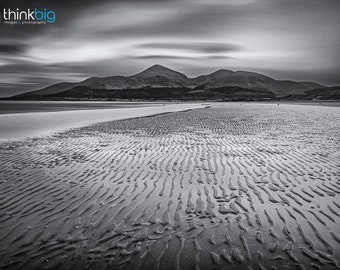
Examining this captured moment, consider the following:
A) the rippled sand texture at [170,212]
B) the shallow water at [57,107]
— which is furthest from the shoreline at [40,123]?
the shallow water at [57,107]

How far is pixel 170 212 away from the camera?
509cm

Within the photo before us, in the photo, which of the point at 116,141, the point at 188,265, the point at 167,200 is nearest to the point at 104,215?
the point at 167,200

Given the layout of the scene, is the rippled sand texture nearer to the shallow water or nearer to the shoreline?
the shoreline

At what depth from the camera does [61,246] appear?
12.8 feet

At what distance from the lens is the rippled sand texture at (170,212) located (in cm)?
366

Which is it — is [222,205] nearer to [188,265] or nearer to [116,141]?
[188,265]

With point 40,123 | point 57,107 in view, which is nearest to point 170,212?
point 40,123

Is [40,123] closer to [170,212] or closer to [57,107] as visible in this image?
[170,212]

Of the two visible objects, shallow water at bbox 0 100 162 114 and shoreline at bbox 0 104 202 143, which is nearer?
shoreline at bbox 0 104 202 143

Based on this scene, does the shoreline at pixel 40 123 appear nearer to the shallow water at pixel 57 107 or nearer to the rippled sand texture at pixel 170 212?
the rippled sand texture at pixel 170 212

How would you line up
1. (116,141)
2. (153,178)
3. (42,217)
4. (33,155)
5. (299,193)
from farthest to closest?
(116,141)
(33,155)
(153,178)
(299,193)
(42,217)

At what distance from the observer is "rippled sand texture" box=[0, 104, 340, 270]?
3664mm

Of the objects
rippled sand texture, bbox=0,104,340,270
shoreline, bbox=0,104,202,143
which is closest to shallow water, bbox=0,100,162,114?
shoreline, bbox=0,104,202,143

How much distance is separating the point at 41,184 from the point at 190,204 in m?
3.53
